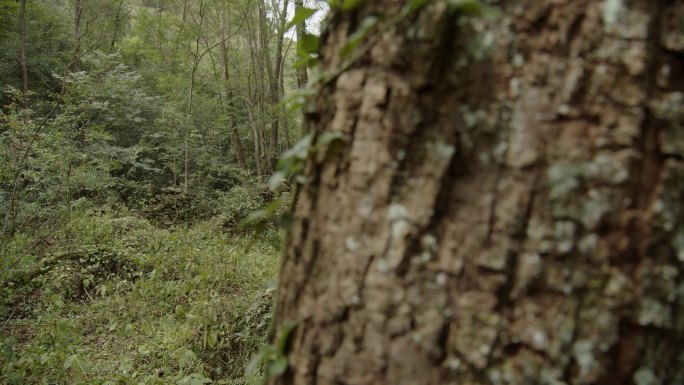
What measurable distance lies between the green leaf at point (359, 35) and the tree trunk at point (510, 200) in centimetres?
1

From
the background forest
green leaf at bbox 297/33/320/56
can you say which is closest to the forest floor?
the background forest

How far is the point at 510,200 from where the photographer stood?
0.61 metres

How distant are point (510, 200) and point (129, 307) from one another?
5.82 metres

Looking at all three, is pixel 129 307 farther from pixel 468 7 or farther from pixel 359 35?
pixel 468 7

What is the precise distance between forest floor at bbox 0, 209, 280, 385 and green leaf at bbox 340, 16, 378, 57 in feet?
9.38

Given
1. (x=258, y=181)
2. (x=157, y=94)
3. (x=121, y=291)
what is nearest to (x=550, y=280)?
(x=121, y=291)

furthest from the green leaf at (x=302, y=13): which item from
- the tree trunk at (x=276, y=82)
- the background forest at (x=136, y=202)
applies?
the tree trunk at (x=276, y=82)

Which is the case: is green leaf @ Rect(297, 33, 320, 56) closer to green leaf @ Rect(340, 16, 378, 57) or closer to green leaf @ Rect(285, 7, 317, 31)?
green leaf @ Rect(285, 7, 317, 31)

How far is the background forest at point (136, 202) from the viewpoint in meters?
4.36

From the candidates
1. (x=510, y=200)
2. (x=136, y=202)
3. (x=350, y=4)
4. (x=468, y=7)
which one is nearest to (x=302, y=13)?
(x=350, y=4)

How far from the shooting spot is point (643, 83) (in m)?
0.57

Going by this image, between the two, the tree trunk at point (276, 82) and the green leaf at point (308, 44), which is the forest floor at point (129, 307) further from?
the tree trunk at point (276, 82)

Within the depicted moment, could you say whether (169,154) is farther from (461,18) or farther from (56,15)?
(461,18)

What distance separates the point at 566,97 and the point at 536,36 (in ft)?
0.31
